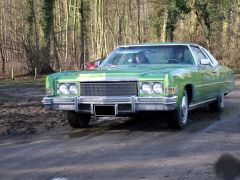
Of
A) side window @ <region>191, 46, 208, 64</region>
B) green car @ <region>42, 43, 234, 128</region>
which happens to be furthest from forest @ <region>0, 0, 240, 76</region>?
green car @ <region>42, 43, 234, 128</region>

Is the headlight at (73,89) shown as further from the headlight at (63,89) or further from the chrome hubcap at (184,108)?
the chrome hubcap at (184,108)

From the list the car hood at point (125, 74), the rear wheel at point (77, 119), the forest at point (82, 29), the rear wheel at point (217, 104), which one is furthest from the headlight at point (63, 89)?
the forest at point (82, 29)

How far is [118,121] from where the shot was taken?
9609 mm

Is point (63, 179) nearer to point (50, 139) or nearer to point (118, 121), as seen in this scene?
point (50, 139)

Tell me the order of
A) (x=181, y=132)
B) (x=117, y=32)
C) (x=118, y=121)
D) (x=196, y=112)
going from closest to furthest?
(x=181, y=132) < (x=118, y=121) < (x=196, y=112) < (x=117, y=32)

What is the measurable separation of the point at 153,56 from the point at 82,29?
24984 mm

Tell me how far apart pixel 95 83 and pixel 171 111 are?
128 cm

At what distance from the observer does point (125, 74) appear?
779 cm

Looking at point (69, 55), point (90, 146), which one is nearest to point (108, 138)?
point (90, 146)

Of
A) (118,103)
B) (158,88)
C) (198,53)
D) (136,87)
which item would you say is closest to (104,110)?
(118,103)

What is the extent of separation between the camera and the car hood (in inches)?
304

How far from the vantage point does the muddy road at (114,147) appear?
529 centimetres

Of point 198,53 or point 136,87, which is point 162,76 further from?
point 198,53

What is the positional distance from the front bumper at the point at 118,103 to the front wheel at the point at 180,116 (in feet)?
1.20
